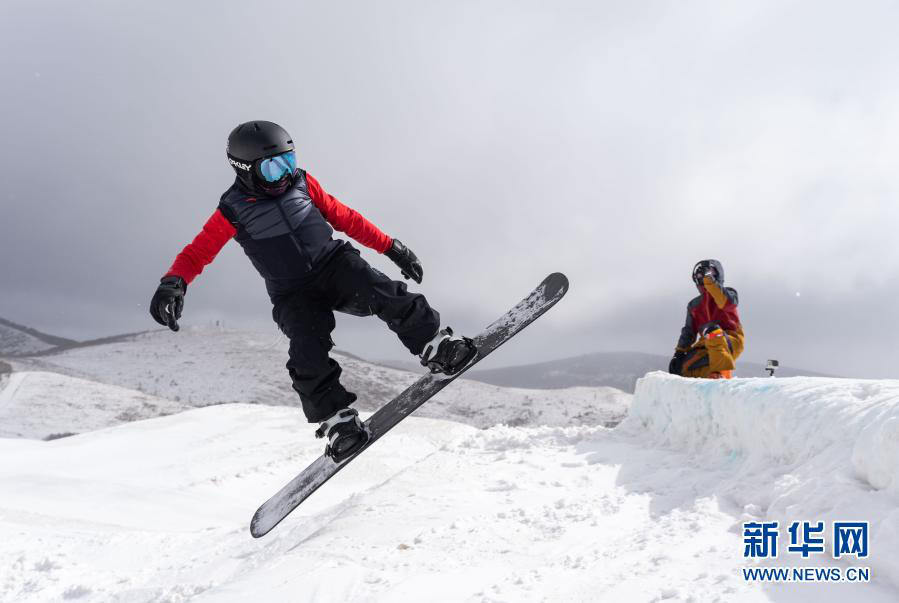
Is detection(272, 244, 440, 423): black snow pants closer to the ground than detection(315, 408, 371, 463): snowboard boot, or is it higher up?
higher up

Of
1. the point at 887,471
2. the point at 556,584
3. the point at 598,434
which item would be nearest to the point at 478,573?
the point at 556,584

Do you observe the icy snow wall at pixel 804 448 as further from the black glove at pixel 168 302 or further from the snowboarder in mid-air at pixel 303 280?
the black glove at pixel 168 302

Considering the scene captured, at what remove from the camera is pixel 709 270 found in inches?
309

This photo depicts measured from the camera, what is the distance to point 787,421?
3996 millimetres

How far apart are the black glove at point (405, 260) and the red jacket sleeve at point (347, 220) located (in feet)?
0.17

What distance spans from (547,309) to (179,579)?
373 cm

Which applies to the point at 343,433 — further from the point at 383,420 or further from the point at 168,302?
the point at 168,302

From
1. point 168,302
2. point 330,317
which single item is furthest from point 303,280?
point 168,302

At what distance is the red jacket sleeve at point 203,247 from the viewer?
3709 mm

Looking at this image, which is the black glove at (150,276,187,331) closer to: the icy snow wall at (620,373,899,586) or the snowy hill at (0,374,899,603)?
the snowy hill at (0,374,899,603)

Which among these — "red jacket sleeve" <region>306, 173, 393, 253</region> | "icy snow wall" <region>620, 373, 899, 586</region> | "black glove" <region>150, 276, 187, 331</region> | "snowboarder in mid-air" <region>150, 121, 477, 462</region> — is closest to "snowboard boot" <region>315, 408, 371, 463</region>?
"snowboarder in mid-air" <region>150, 121, 477, 462</region>

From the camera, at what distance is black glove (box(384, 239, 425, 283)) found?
14.5 feet

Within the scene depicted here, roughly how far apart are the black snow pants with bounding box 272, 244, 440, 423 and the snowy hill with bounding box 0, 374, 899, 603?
3.60ft

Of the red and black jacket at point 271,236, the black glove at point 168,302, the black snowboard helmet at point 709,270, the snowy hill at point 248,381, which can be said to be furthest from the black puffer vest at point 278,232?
the snowy hill at point 248,381
